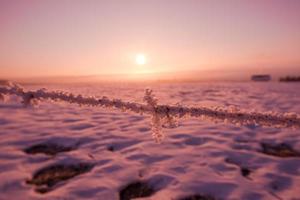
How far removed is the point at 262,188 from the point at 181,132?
270 cm

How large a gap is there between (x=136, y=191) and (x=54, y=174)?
54.9 inches

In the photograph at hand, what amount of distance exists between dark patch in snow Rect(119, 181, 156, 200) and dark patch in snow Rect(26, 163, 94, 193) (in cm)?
86

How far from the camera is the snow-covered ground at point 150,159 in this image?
132 inches

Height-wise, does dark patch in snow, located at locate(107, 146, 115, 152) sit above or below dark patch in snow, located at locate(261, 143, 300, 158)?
above

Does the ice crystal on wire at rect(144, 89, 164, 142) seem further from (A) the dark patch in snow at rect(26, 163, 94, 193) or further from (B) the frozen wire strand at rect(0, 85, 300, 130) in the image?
(A) the dark patch in snow at rect(26, 163, 94, 193)

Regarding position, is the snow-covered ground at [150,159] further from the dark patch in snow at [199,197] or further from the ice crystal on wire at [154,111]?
the ice crystal on wire at [154,111]

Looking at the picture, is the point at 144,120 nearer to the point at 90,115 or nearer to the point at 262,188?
the point at 90,115

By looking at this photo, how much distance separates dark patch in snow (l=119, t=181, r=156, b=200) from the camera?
130 inches

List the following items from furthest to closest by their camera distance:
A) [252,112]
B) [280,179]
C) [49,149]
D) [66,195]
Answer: [49,149] → [280,179] → [66,195] → [252,112]

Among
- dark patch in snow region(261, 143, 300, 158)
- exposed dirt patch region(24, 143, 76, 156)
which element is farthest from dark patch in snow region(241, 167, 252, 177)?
exposed dirt patch region(24, 143, 76, 156)

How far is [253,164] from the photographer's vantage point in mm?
4168

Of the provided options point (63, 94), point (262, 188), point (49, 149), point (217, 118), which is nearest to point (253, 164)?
point (262, 188)

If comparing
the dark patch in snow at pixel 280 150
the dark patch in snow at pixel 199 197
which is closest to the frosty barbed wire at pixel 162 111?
the dark patch in snow at pixel 199 197

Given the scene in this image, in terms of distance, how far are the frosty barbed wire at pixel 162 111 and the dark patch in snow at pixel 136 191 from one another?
5.39 ft
